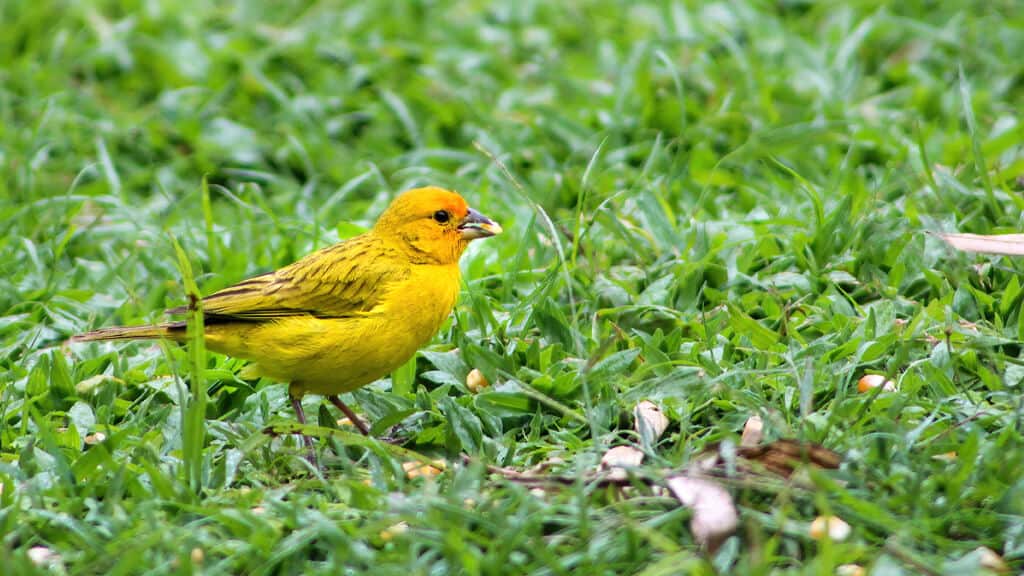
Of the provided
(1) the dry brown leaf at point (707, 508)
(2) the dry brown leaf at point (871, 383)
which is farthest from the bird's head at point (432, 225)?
(1) the dry brown leaf at point (707, 508)

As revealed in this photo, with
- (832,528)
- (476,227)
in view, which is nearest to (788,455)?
(832,528)

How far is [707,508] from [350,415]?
1498 mm

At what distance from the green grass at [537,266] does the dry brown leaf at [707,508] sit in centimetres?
5

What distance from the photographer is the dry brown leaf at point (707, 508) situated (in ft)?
10.4

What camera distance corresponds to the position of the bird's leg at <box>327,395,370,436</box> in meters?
4.25

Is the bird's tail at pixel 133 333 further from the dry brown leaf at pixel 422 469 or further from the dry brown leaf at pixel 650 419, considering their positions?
the dry brown leaf at pixel 650 419

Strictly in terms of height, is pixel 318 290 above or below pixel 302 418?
above

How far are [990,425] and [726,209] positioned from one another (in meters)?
2.13

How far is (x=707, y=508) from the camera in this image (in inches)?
127

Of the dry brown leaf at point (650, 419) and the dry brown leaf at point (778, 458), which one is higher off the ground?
Result: the dry brown leaf at point (778, 458)

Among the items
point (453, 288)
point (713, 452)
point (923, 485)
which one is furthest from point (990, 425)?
point (453, 288)

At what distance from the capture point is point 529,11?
7.89 m

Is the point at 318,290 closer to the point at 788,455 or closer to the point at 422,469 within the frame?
the point at 422,469

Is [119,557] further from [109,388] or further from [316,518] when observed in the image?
[109,388]
